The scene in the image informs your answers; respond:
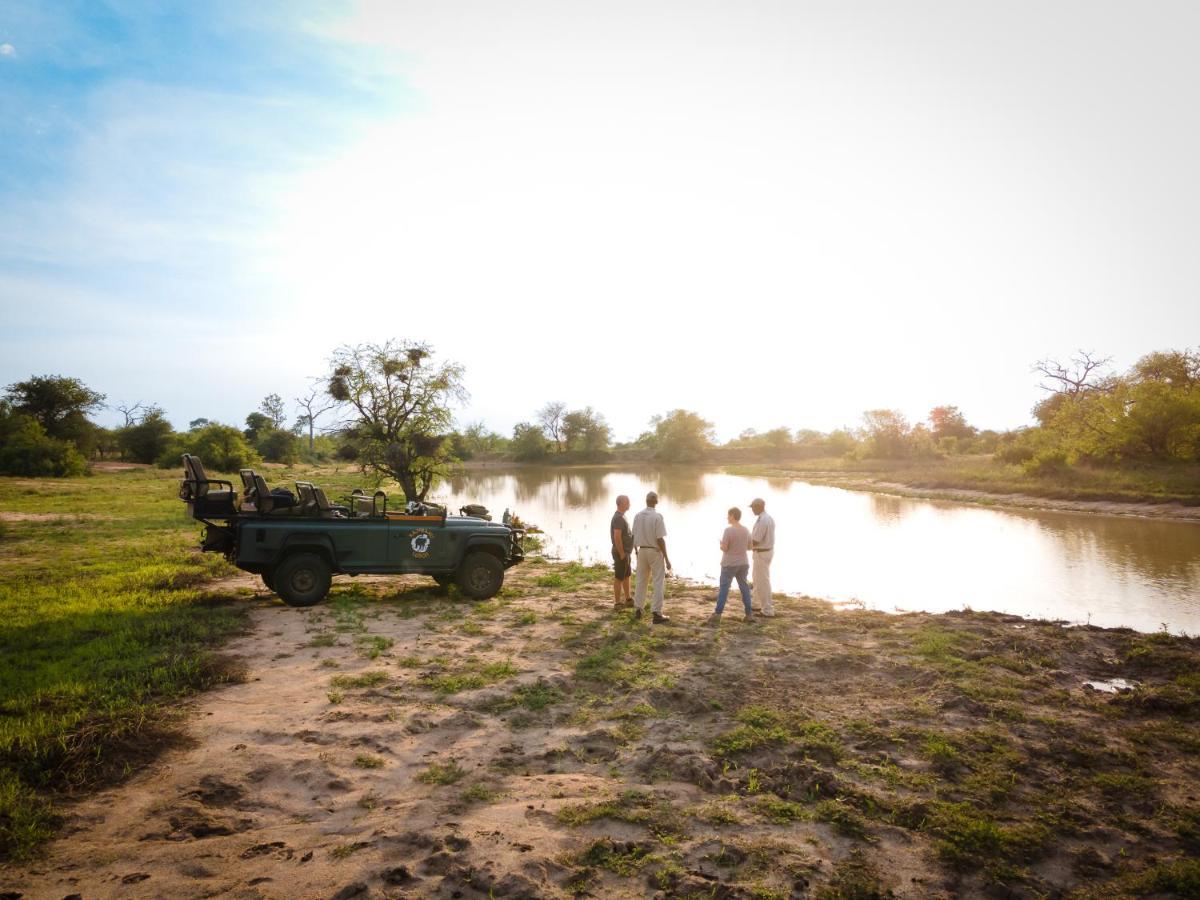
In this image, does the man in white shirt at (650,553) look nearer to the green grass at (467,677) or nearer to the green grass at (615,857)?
the green grass at (467,677)

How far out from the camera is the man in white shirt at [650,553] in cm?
939

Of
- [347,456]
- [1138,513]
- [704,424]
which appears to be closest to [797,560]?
[347,456]

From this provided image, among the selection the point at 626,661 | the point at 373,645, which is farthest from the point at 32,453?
the point at 626,661

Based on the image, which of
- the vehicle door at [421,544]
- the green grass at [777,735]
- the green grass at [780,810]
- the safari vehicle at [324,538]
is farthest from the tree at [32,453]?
the green grass at [780,810]

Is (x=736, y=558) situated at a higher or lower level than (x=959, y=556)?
higher

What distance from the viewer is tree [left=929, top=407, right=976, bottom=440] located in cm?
7656

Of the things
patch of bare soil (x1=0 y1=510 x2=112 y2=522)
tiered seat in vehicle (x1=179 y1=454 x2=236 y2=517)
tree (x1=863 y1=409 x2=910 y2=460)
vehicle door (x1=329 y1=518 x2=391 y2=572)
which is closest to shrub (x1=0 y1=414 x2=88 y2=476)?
patch of bare soil (x1=0 y1=510 x2=112 y2=522)

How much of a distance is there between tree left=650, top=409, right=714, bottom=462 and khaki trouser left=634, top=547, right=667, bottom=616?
74.7 meters

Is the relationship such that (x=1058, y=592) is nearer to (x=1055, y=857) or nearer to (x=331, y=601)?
(x=1055, y=857)

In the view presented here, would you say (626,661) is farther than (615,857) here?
Yes

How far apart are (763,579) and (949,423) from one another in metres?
80.2

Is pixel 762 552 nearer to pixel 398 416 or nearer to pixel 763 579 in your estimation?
pixel 763 579

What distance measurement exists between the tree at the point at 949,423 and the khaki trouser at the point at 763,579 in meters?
76.2

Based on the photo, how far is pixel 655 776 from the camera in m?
4.71
